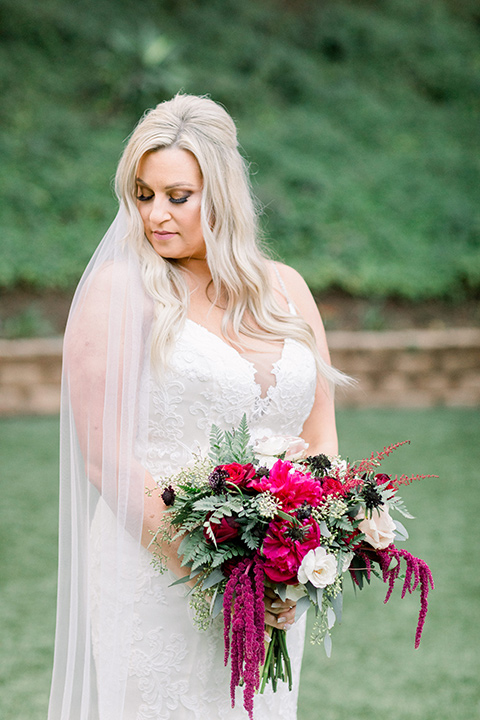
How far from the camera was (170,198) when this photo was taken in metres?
2.21

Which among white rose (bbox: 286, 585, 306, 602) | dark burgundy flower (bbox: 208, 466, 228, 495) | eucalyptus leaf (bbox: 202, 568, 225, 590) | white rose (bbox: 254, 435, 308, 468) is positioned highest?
white rose (bbox: 254, 435, 308, 468)

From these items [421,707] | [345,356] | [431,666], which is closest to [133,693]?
[421,707]

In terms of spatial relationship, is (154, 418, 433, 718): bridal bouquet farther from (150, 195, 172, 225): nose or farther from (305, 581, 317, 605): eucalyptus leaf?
(150, 195, 172, 225): nose

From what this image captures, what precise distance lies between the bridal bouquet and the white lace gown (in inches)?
7.7

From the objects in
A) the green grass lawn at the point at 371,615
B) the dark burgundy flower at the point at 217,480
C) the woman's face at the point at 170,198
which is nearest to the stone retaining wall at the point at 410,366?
the green grass lawn at the point at 371,615

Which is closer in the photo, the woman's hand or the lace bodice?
the woman's hand

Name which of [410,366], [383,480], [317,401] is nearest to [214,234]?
[317,401]

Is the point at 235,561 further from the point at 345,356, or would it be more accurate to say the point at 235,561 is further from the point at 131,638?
the point at 345,356

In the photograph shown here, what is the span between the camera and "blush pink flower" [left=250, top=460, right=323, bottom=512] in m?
1.86

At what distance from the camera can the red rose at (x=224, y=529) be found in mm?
1874

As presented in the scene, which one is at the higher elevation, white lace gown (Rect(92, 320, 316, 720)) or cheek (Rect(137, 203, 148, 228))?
cheek (Rect(137, 203, 148, 228))

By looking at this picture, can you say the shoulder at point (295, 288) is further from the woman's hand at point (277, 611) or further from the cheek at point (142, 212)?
the woman's hand at point (277, 611)

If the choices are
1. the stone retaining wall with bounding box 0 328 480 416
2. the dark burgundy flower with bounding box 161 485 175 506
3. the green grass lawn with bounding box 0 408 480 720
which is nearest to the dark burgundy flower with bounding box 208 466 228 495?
the dark burgundy flower with bounding box 161 485 175 506

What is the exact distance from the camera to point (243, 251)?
2.40m
